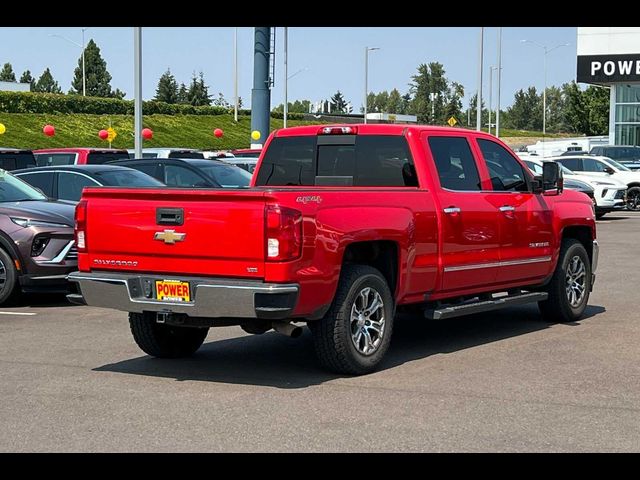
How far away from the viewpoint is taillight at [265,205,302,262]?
7668 millimetres

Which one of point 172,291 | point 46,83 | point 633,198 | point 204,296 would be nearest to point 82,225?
point 172,291

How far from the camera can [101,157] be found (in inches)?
891

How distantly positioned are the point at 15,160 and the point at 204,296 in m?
12.6

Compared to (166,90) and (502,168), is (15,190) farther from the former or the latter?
(166,90)

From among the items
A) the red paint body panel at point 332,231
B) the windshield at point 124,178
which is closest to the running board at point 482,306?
the red paint body panel at point 332,231

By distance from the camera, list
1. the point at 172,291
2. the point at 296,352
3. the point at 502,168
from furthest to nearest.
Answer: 1. the point at 502,168
2. the point at 296,352
3. the point at 172,291

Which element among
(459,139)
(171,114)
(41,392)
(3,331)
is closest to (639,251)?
(459,139)

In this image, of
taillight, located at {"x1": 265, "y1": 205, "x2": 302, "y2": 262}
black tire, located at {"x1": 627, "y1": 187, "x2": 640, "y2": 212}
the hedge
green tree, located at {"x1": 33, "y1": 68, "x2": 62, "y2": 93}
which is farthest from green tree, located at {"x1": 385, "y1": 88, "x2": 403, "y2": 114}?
taillight, located at {"x1": 265, "y1": 205, "x2": 302, "y2": 262}

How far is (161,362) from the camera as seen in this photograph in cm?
909

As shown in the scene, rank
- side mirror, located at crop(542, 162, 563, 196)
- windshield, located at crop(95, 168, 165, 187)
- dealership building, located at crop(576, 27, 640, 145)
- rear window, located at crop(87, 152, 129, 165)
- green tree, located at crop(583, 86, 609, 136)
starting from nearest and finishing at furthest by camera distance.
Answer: side mirror, located at crop(542, 162, 563, 196), windshield, located at crop(95, 168, 165, 187), rear window, located at crop(87, 152, 129, 165), dealership building, located at crop(576, 27, 640, 145), green tree, located at crop(583, 86, 609, 136)

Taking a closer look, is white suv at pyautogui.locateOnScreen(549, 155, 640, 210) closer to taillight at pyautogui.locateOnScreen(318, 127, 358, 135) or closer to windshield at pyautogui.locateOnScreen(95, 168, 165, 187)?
windshield at pyautogui.locateOnScreen(95, 168, 165, 187)

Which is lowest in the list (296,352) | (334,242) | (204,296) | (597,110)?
(296,352)

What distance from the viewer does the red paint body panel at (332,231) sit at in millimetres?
7820

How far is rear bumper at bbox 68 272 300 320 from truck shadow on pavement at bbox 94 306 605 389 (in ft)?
2.12
